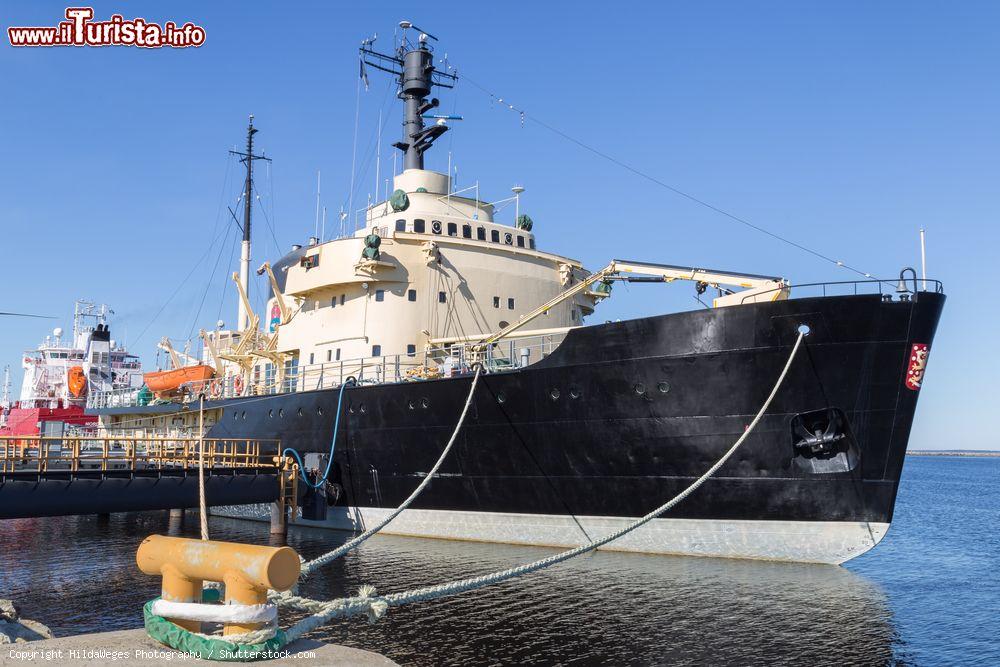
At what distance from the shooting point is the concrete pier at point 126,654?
554cm

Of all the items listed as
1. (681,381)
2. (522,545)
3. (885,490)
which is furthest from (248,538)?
(885,490)

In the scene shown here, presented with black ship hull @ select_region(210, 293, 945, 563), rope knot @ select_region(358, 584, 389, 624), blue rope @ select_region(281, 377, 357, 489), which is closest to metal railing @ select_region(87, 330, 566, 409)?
blue rope @ select_region(281, 377, 357, 489)

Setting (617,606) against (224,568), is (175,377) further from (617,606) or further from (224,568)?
(224,568)

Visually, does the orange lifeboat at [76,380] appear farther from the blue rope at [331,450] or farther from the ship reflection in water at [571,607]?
the blue rope at [331,450]

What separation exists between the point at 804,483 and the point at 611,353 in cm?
420

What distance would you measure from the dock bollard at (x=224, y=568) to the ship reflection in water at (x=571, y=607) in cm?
442

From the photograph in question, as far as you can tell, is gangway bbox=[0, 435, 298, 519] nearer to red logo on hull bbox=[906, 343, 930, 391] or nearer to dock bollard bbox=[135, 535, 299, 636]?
dock bollard bbox=[135, 535, 299, 636]

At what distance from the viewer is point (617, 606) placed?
12344mm

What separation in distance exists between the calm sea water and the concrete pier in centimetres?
422

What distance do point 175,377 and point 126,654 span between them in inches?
1010

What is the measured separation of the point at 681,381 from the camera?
1487 centimetres

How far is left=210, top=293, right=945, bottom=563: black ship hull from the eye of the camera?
14.1 metres

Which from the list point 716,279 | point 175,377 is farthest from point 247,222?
point 716,279

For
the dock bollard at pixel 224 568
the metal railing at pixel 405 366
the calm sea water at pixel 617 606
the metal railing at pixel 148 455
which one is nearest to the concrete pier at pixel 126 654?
the dock bollard at pixel 224 568
